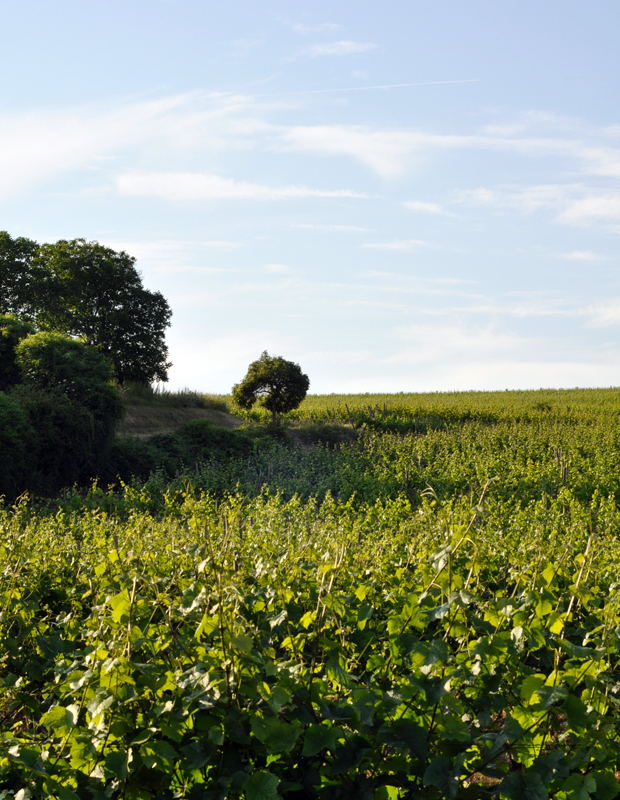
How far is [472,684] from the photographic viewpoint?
2.77 m

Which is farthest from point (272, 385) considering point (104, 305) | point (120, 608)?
point (120, 608)

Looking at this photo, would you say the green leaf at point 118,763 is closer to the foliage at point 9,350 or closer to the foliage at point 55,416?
the foliage at point 55,416

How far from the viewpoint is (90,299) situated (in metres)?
27.3

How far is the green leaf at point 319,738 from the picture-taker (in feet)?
7.23

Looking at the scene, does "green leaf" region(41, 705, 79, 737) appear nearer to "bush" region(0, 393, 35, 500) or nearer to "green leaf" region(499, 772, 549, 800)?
"green leaf" region(499, 772, 549, 800)

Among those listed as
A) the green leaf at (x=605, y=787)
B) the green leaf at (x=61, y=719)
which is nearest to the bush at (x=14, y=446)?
the green leaf at (x=61, y=719)

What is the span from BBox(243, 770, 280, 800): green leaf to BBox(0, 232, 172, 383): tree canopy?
2556 centimetres

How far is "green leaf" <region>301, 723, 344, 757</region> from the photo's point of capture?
2203mm

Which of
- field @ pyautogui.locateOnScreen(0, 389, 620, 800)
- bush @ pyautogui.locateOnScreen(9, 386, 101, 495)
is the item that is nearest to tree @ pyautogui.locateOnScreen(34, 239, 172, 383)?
bush @ pyautogui.locateOnScreen(9, 386, 101, 495)

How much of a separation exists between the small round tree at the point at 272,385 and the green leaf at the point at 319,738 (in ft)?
66.0

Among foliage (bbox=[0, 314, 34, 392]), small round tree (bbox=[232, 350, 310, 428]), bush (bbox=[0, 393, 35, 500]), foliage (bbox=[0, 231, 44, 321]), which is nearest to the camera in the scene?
bush (bbox=[0, 393, 35, 500])

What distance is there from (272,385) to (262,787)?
2053 cm

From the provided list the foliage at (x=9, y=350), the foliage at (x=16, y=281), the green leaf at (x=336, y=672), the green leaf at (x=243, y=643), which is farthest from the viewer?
the foliage at (x=16, y=281)

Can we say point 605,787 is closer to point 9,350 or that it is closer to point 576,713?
point 576,713
